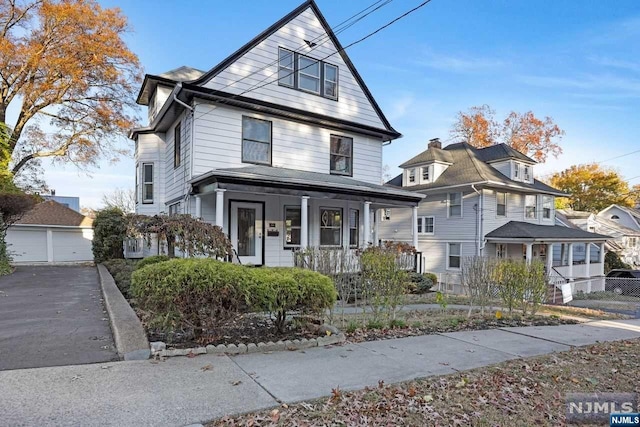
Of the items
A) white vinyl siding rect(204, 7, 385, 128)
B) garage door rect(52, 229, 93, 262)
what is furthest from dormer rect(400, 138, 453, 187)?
garage door rect(52, 229, 93, 262)

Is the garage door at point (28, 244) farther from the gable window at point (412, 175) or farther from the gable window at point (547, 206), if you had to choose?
the gable window at point (547, 206)

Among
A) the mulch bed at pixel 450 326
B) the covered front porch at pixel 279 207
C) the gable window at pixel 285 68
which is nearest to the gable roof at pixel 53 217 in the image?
the covered front porch at pixel 279 207

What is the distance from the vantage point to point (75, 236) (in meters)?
24.5

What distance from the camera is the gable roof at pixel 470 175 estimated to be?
21.6m

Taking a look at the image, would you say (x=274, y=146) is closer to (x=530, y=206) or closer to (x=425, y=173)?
(x=425, y=173)

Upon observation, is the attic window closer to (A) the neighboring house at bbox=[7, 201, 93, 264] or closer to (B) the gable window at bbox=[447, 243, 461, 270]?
(B) the gable window at bbox=[447, 243, 461, 270]

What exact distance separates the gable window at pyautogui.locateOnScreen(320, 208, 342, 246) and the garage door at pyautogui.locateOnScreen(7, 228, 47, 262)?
61.7ft

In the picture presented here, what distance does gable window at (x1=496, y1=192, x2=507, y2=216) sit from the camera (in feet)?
74.1

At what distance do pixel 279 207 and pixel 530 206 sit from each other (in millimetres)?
18846

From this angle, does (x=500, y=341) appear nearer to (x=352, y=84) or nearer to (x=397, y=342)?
(x=397, y=342)

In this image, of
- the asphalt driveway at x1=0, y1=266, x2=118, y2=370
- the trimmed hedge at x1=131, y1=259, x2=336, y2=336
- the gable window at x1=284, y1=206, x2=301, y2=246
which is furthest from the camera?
the gable window at x1=284, y1=206, x2=301, y2=246

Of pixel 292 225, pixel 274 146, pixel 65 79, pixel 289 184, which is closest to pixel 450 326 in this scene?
pixel 289 184

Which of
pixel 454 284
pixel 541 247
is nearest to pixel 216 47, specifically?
pixel 454 284

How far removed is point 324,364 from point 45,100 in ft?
79.1
